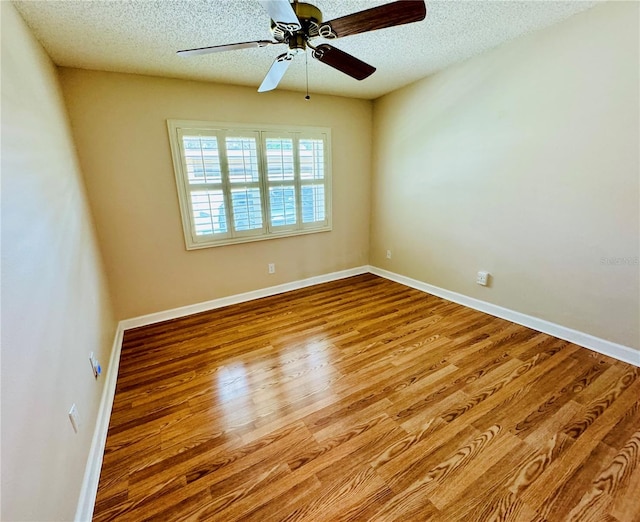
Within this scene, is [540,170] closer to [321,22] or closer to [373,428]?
[321,22]

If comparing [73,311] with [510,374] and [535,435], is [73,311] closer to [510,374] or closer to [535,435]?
[535,435]

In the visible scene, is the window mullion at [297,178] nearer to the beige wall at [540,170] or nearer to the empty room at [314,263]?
the empty room at [314,263]

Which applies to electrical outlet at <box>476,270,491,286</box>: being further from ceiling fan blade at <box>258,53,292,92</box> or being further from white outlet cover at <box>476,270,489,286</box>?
ceiling fan blade at <box>258,53,292,92</box>

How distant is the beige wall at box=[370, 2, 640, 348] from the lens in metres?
2.04

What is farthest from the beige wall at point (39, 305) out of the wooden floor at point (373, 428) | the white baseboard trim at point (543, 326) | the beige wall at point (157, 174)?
the white baseboard trim at point (543, 326)

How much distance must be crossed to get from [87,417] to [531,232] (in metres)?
3.43

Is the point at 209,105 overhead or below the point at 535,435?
overhead

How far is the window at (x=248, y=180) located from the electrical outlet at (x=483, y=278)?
1951 mm

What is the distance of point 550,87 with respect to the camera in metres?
2.30

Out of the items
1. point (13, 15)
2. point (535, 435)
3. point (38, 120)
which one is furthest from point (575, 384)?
point (13, 15)

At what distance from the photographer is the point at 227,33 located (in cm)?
205

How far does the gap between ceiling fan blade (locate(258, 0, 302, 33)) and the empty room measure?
0.04 feet

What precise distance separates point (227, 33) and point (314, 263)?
262cm

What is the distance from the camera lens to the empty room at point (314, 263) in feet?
4.34
